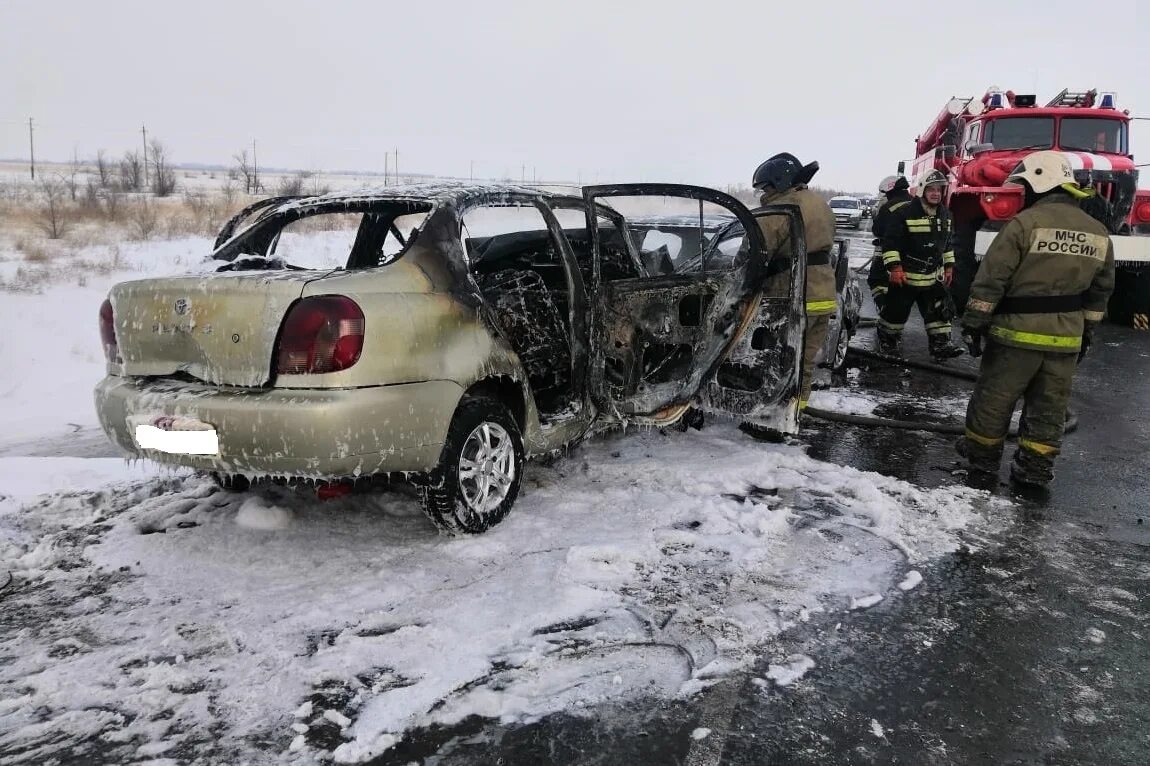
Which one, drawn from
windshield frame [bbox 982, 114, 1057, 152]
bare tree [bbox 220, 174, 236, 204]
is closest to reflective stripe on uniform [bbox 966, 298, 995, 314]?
windshield frame [bbox 982, 114, 1057, 152]

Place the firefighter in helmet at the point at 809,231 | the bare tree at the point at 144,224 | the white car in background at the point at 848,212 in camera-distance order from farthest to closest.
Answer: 1. the white car in background at the point at 848,212
2. the bare tree at the point at 144,224
3. the firefighter in helmet at the point at 809,231

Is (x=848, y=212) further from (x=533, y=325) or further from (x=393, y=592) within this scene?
(x=393, y=592)

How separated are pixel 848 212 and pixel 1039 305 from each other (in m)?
31.4

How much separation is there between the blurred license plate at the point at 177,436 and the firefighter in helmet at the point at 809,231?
3.60 metres

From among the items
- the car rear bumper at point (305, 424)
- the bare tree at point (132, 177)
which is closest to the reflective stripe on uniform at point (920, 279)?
the car rear bumper at point (305, 424)

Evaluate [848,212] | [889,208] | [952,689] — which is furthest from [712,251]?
[848,212]

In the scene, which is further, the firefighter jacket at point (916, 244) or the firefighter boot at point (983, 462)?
the firefighter jacket at point (916, 244)

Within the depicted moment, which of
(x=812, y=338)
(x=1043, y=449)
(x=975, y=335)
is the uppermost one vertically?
(x=975, y=335)

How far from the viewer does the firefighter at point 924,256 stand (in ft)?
25.7

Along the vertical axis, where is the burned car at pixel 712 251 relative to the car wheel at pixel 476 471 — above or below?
above

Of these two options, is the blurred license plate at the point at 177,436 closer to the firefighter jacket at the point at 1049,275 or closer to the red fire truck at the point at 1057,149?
the firefighter jacket at the point at 1049,275

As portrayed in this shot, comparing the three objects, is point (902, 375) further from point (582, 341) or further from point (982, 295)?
point (582, 341)

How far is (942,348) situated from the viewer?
8.05 meters

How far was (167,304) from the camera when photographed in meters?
3.19
